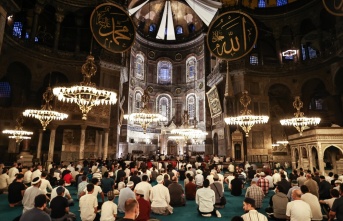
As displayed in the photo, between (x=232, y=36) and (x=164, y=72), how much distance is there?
645 inches

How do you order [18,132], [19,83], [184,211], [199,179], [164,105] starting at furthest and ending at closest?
[164,105]
[19,83]
[18,132]
[199,179]
[184,211]

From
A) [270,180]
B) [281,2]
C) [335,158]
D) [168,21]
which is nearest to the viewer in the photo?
[270,180]

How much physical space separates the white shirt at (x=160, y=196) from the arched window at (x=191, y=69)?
2237 cm

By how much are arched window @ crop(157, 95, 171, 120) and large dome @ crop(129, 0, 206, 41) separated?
712cm

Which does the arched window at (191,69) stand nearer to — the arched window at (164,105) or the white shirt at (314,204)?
the arched window at (164,105)

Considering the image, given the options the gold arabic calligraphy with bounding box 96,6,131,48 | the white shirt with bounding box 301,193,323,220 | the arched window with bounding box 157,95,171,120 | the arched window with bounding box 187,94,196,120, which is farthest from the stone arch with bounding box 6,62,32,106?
the white shirt with bounding box 301,193,323,220

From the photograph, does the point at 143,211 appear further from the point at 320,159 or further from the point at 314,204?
the point at 320,159

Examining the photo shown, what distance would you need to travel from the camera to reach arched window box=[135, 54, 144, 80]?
2630 cm

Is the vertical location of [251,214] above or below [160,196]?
above

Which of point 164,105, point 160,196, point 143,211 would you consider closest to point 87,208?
point 143,211

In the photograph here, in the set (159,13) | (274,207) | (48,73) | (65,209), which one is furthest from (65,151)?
(159,13)

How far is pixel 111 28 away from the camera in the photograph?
12.4 m

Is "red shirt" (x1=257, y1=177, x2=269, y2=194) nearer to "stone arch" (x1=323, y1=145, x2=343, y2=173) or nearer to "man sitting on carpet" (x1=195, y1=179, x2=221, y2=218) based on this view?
"man sitting on carpet" (x1=195, y1=179, x2=221, y2=218)

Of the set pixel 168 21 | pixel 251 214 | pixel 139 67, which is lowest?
pixel 251 214
